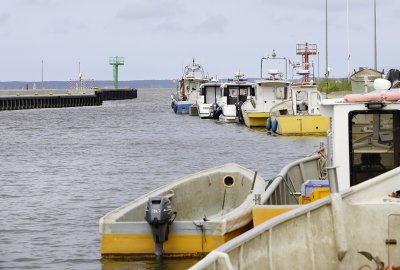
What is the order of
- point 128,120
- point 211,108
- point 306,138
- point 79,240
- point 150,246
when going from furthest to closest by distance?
point 128,120, point 211,108, point 306,138, point 79,240, point 150,246

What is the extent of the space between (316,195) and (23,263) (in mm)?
6488

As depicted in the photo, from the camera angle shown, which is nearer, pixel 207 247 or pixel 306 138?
pixel 207 247

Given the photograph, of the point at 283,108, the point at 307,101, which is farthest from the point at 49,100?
the point at 307,101

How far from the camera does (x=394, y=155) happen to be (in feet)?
46.1

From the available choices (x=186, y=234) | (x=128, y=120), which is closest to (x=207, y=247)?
(x=186, y=234)

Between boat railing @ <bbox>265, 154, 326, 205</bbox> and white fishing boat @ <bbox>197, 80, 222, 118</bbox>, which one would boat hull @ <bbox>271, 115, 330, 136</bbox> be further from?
boat railing @ <bbox>265, 154, 326, 205</bbox>

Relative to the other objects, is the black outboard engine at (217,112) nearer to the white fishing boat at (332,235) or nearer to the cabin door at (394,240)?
the white fishing boat at (332,235)

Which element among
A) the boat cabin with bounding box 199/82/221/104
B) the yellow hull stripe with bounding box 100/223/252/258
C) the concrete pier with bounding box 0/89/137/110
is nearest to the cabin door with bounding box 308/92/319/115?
A: the boat cabin with bounding box 199/82/221/104

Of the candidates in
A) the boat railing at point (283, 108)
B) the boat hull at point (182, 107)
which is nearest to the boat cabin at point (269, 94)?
the boat railing at point (283, 108)

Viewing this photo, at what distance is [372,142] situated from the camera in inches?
547

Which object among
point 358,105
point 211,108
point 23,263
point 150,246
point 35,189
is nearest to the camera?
point 358,105

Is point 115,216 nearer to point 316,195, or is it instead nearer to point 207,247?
point 207,247

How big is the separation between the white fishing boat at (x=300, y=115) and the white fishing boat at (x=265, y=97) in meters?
2.68

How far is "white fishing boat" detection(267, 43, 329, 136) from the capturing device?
52281 millimetres
